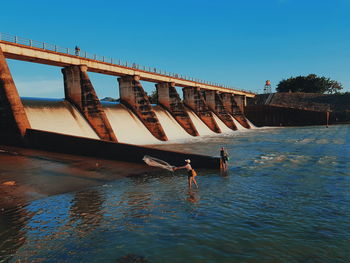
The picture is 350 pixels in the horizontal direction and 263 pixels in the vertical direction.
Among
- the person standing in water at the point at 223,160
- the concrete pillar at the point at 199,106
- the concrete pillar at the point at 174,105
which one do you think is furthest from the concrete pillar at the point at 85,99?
the concrete pillar at the point at 199,106

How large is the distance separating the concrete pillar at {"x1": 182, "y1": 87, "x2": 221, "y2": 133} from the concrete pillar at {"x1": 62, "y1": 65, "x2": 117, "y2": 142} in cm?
2901

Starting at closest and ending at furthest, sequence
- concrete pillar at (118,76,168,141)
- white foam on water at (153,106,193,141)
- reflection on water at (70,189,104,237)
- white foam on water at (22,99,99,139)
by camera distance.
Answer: reflection on water at (70,189,104,237) < white foam on water at (22,99,99,139) < concrete pillar at (118,76,168,141) < white foam on water at (153,106,193,141)

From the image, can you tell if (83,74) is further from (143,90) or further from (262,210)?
(262,210)

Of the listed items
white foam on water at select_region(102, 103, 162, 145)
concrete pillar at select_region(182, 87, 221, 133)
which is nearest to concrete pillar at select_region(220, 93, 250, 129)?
concrete pillar at select_region(182, 87, 221, 133)

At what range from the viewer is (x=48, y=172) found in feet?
50.5

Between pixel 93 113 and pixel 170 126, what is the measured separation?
16737 millimetres

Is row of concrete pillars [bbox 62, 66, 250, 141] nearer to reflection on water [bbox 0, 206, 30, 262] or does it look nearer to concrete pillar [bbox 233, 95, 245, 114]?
concrete pillar [bbox 233, 95, 245, 114]

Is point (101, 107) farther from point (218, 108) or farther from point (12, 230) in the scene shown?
point (218, 108)

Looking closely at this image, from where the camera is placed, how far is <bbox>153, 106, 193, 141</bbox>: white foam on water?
43.4 meters

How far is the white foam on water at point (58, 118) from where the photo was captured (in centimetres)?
2631

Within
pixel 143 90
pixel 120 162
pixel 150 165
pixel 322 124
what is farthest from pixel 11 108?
pixel 322 124

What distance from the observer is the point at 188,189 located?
13359 mm

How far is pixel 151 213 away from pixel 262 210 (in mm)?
4155

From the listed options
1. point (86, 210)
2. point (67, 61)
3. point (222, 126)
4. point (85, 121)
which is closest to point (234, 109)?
point (222, 126)
